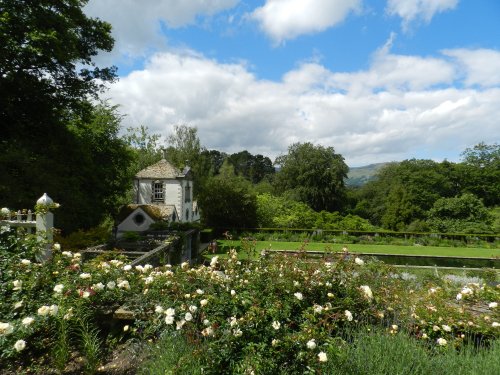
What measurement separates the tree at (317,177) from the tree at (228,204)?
13.1 meters

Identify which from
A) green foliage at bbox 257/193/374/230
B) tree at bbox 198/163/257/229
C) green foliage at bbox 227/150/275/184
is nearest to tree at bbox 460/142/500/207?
green foliage at bbox 257/193/374/230

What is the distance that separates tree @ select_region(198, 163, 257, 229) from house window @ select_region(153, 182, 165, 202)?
434 centimetres

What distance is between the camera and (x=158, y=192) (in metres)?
26.0

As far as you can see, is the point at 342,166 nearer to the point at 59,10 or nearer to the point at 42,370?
the point at 59,10

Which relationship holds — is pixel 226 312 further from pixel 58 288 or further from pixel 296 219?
pixel 296 219

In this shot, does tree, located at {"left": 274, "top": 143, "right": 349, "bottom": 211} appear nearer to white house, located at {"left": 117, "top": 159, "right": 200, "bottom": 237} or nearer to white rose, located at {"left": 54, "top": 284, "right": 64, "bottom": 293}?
white house, located at {"left": 117, "top": 159, "right": 200, "bottom": 237}

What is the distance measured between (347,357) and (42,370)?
2.41m

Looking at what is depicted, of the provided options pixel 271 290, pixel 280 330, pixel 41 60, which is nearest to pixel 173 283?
pixel 271 290

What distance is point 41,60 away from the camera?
12.0 metres

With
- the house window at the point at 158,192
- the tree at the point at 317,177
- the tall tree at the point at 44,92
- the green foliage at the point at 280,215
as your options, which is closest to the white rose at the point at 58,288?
the tall tree at the point at 44,92

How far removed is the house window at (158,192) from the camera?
85.0 feet

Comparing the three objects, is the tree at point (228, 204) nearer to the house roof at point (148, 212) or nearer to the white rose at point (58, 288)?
the house roof at point (148, 212)

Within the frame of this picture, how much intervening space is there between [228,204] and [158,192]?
6048mm

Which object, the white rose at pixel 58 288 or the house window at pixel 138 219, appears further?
the house window at pixel 138 219
